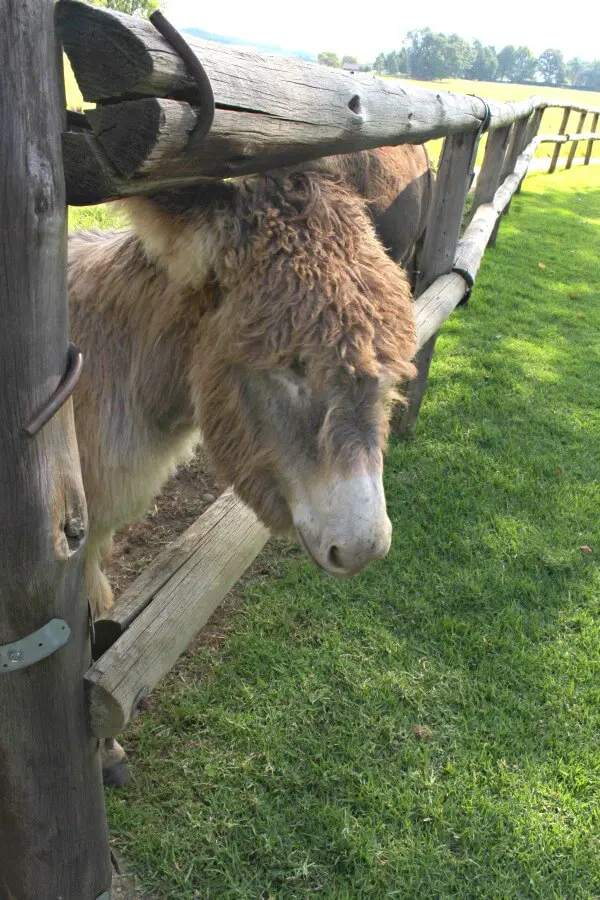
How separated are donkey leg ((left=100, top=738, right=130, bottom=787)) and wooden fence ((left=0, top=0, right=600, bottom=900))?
0.62 metres

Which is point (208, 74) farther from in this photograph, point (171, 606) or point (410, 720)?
point (410, 720)

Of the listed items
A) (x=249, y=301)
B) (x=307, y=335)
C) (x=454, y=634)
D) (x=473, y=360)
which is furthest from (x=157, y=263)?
(x=473, y=360)

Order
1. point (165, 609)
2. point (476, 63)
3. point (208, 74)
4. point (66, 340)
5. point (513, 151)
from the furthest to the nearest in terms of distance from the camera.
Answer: point (476, 63)
point (513, 151)
point (165, 609)
point (66, 340)
point (208, 74)

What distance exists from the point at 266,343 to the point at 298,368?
10 centimetres

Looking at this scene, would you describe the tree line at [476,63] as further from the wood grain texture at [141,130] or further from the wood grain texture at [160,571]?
the wood grain texture at [141,130]

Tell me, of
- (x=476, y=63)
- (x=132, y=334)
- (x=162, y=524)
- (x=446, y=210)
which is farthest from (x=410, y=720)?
(x=476, y=63)

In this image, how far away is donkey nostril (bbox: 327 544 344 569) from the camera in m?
1.50

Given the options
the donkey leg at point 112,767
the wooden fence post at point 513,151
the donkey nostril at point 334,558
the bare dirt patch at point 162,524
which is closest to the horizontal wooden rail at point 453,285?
the donkey nostril at point 334,558

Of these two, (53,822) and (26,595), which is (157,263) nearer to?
(26,595)

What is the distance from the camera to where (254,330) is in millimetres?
1512

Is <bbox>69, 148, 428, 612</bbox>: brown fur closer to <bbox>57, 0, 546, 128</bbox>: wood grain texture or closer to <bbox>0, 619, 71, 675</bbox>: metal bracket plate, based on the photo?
<bbox>57, 0, 546, 128</bbox>: wood grain texture

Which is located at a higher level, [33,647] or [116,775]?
[33,647]

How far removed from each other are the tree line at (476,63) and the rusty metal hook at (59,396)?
184ft

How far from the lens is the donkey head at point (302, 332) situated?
4.84 feet
